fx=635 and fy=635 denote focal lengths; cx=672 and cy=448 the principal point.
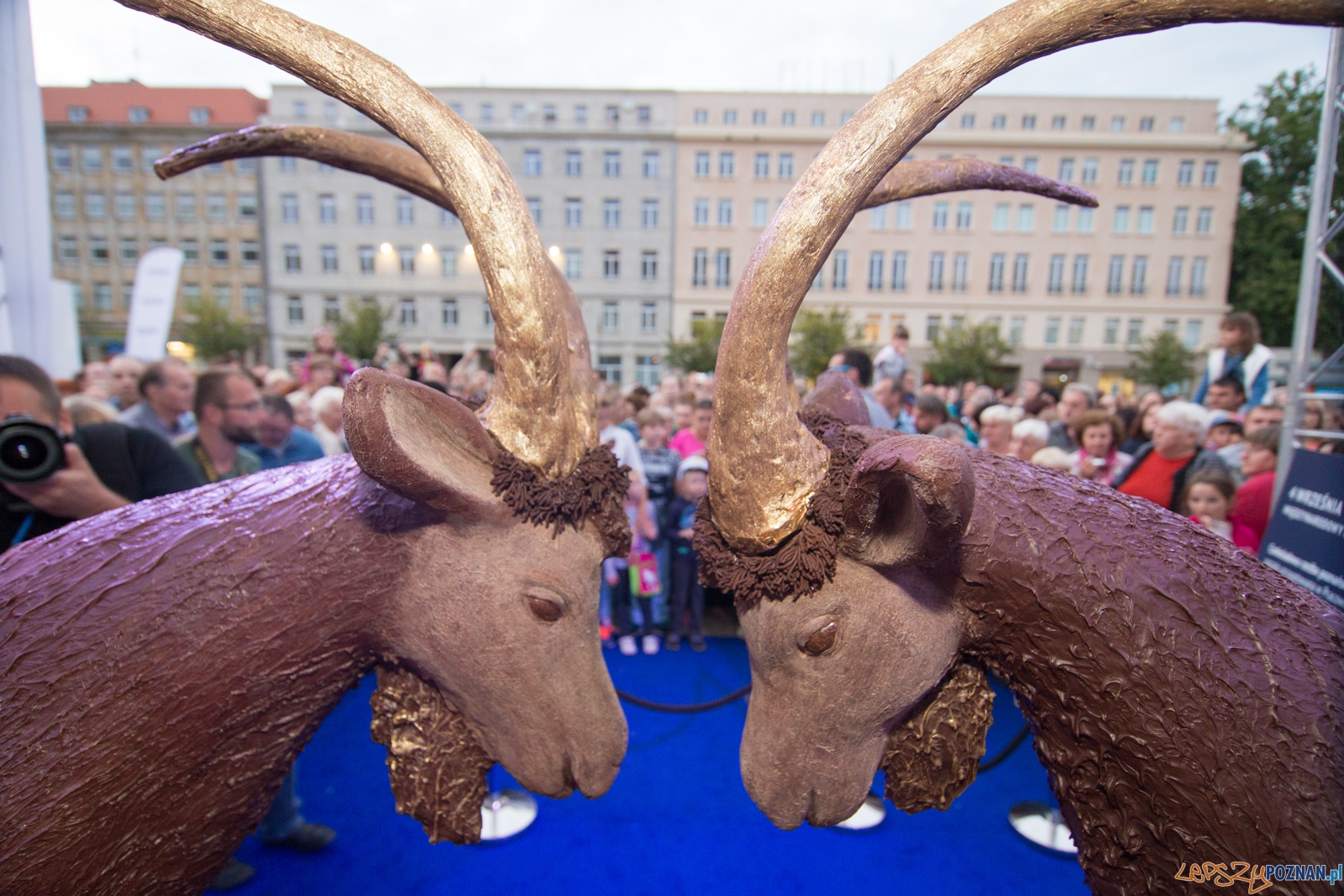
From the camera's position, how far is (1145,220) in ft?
97.6

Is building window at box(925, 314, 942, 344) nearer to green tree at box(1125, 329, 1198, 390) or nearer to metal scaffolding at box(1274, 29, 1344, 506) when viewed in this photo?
green tree at box(1125, 329, 1198, 390)

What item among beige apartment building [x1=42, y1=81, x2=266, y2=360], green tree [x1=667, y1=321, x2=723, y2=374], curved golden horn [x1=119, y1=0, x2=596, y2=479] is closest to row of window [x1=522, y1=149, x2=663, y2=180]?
green tree [x1=667, y1=321, x2=723, y2=374]

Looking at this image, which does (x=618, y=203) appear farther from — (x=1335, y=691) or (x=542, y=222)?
(x=1335, y=691)

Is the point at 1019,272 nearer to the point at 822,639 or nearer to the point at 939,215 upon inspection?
the point at 939,215

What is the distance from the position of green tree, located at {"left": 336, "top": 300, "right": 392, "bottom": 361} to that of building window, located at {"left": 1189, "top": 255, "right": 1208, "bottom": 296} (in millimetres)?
37014

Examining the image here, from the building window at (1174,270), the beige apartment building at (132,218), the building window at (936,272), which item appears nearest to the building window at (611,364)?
the building window at (936,272)

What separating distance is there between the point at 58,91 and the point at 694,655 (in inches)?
1816

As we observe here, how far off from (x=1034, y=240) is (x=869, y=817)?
1299 inches

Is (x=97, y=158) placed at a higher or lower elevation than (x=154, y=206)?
higher

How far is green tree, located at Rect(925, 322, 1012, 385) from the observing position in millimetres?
27094

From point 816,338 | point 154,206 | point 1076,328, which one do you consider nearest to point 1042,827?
point 816,338

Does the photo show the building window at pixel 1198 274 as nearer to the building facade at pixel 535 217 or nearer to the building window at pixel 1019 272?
the building window at pixel 1019 272

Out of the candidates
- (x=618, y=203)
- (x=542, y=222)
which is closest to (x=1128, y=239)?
(x=618, y=203)

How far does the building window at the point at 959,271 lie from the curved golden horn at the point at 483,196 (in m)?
32.5
